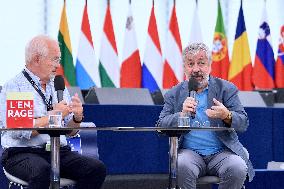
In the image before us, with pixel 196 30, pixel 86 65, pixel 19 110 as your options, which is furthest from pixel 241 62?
pixel 19 110

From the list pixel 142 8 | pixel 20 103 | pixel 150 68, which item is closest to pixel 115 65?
pixel 150 68

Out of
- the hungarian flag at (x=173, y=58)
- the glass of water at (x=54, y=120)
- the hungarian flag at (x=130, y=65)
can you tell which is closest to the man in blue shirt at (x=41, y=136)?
the glass of water at (x=54, y=120)

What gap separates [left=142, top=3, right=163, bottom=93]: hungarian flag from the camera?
29.4 ft

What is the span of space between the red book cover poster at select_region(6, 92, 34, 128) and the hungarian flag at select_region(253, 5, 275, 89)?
6030mm

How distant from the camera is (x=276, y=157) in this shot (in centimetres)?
639

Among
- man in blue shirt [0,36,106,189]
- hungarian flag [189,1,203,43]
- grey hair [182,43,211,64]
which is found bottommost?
man in blue shirt [0,36,106,189]

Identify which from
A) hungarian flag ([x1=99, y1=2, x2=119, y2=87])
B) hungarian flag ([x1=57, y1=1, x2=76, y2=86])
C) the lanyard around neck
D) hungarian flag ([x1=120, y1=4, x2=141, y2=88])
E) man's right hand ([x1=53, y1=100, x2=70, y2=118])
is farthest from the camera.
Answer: hungarian flag ([x1=120, y1=4, x2=141, y2=88])

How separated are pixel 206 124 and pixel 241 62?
5122mm

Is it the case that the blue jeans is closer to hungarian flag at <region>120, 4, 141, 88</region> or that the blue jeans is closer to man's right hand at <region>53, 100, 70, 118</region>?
man's right hand at <region>53, 100, 70, 118</region>

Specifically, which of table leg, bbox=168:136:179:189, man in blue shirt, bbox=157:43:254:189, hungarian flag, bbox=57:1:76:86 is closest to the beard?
man in blue shirt, bbox=157:43:254:189

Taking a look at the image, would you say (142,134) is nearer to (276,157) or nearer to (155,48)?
(276,157)

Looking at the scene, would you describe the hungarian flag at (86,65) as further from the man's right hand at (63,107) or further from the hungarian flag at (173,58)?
the man's right hand at (63,107)

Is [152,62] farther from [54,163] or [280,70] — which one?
[54,163]

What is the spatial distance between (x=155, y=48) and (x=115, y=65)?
0.61 m
